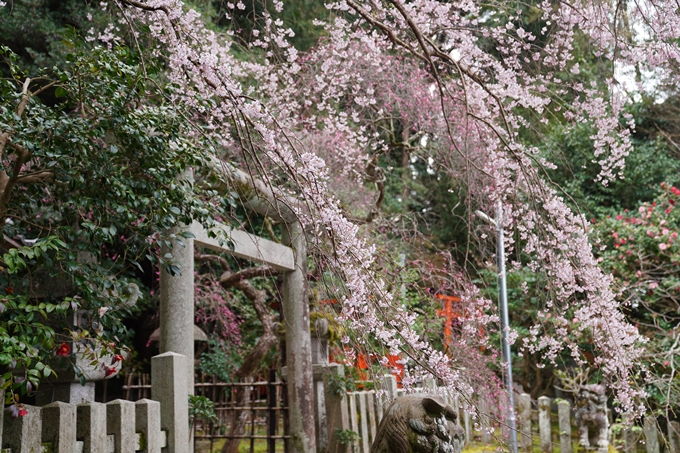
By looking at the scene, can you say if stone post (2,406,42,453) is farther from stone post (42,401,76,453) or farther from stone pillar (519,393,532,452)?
stone pillar (519,393,532,452)

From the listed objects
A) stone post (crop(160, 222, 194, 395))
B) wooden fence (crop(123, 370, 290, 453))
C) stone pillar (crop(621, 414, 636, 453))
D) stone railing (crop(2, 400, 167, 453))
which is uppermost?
stone post (crop(160, 222, 194, 395))

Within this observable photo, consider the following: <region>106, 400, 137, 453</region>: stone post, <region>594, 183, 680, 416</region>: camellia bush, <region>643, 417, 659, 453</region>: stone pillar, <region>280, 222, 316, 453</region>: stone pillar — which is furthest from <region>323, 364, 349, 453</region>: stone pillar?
<region>594, 183, 680, 416</region>: camellia bush

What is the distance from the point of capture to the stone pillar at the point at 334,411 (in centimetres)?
524

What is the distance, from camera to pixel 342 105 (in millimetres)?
8805

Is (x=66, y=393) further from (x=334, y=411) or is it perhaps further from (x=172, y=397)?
(x=334, y=411)

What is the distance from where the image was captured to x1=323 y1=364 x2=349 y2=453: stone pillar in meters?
Answer: 5.24

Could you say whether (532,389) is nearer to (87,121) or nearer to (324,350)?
(324,350)

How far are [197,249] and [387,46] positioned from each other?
128 inches

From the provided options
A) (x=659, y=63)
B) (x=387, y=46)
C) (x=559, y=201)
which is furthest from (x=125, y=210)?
(x=387, y=46)

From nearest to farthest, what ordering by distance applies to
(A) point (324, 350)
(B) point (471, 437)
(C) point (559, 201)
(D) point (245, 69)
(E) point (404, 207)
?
(C) point (559, 201) → (A) point (324, 350) → (D) point (245, 69) → (B) point (471, 437) → (E) point (404, 207)

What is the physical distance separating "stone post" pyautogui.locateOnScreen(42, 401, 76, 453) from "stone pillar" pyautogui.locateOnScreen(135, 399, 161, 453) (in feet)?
1.42

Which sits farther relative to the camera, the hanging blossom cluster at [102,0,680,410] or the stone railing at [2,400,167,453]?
the hanging blossom cluster at [102,0,680,410]

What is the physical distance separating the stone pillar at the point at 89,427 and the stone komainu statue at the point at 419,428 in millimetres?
1236

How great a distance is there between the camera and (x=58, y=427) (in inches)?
99.5
